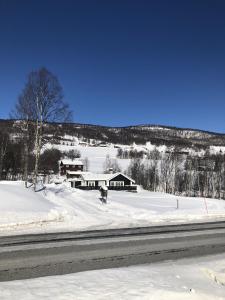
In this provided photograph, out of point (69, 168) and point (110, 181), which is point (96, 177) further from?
point (69, 168)

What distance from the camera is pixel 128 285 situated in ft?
28.2

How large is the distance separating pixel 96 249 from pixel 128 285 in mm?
5237

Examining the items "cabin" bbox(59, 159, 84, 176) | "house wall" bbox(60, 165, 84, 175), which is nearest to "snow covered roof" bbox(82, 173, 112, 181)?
"cabin" bbox(59, 159, 84, 176)

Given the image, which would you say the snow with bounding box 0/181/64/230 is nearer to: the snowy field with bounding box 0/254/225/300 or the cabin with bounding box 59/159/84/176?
the snowy field with bounding box 0/254/225/300

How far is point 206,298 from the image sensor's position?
7.86 meters

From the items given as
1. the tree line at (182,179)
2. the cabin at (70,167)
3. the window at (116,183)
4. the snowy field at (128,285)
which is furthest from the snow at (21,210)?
the cabin at (70,167)

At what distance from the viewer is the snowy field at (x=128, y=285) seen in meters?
7.74

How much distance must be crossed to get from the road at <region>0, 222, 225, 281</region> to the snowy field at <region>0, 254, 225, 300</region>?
98 centimetres

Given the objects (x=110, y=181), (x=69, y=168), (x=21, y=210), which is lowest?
(x=21, y=210)

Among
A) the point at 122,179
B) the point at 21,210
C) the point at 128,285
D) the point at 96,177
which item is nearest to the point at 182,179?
the point at 122,179

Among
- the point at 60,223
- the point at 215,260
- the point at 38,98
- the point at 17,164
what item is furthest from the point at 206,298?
the point at 17,164

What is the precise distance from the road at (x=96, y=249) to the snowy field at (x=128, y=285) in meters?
0.98

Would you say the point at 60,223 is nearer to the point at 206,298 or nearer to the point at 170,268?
the point at 170,268

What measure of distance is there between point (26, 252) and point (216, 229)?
34.3 feet
